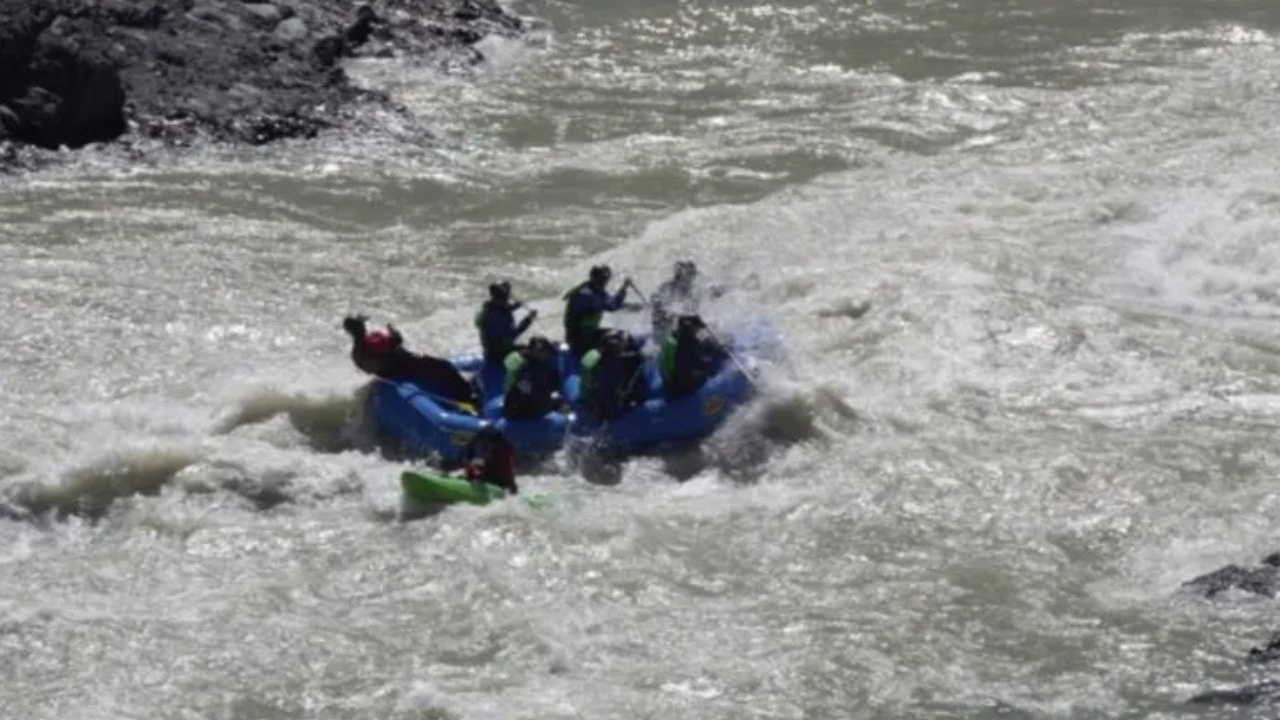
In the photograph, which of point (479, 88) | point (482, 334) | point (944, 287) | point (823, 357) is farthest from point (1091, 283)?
point (479, 88)

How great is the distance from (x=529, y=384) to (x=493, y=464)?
1.04 m

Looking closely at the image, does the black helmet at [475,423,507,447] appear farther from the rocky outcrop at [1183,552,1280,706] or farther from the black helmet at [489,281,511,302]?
the rocky outcrop at [1183,552,1280,706]

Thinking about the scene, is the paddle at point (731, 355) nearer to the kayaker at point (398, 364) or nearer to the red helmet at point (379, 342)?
the kayaker at point (398, 364)

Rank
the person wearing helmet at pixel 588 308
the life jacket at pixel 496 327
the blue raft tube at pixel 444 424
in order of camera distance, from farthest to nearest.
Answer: the person wearing helmet at pixel 588 308
the life jacket at pixel 496 327
the blue raft tube at pixel 444 424

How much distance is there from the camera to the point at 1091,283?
17.6m

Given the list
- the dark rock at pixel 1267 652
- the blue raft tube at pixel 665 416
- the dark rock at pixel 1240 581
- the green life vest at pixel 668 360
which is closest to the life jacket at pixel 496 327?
the blue raft tube at pixel 665 416

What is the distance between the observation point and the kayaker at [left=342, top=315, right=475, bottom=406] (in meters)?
15.0

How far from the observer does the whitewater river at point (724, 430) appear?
11.8 meters

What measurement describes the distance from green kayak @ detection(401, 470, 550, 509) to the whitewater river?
10cm

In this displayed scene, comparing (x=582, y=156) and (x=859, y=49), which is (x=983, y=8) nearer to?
(x=859, y=49)

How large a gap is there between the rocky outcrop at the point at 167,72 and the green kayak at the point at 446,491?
26.6 ft

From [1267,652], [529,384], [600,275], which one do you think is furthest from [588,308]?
[1267,652]

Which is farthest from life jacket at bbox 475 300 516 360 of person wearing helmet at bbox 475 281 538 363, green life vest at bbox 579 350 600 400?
green life vest at bbox 579 350 600 400

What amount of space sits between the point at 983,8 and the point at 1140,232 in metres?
8.60
